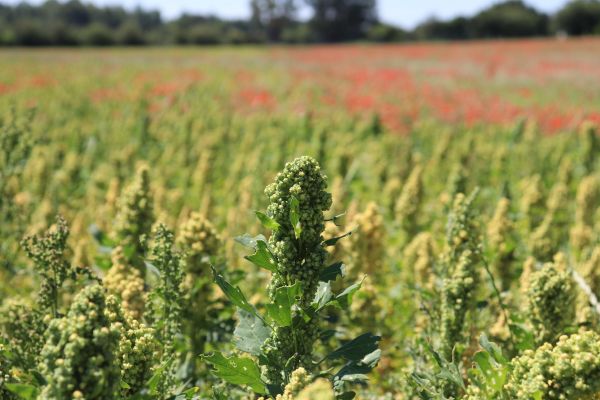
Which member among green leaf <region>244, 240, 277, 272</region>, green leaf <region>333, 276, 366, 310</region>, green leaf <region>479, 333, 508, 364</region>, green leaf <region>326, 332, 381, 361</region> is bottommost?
green leaf <region>479, 333, 508, 364</region>

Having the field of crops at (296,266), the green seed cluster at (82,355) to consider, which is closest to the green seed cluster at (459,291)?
the field of crops at (296,266)

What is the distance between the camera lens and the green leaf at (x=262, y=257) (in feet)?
6.51

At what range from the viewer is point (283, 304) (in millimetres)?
1922

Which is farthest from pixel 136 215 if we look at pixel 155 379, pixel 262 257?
pixel 155 379

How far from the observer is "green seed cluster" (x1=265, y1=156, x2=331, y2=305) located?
200cm

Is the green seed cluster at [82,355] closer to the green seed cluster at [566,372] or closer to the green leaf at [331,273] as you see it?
the green leaf at [331,273]

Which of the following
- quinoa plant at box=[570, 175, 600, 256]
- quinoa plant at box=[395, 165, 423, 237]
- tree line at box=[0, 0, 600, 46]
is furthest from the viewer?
tree line at box=[0, 0, 600, 46]

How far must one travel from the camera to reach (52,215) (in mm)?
4594

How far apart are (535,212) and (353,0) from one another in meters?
70.4

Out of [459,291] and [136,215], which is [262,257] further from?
[136,215]

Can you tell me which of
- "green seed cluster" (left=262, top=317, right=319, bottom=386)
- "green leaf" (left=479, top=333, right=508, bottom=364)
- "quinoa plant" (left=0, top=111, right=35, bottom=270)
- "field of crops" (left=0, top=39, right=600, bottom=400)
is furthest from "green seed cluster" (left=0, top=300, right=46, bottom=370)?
"green leaf" (left=479, top=333, right=508, bottom=364)

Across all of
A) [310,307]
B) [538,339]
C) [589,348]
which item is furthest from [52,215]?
[589,348]

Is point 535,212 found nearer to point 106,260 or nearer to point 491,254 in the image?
point 491,254

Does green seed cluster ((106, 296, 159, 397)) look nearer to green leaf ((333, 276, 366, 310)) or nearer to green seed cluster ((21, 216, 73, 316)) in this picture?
green seed cluster ((21, 216, 73, 316))
